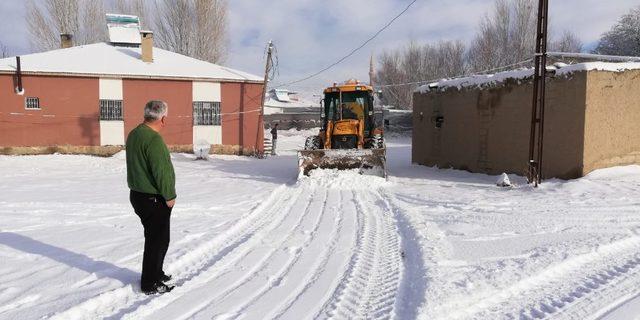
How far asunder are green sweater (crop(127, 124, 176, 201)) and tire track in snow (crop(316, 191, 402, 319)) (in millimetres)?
1748

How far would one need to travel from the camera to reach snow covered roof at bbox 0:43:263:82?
802 inches

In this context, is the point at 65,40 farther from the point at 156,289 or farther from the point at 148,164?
the point at 156,289

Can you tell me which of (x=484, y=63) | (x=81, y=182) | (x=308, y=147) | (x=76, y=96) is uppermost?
(x=484, y=63)

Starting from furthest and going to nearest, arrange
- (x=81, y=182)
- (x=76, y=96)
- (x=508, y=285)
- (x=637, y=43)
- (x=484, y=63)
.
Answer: (x=484, y=63) < (x=637, y=43) < (x=76, y=96) < (x=81, y=182) < (x=508, y=285)

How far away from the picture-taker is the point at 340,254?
17.5ft

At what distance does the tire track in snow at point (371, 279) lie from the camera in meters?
3.64

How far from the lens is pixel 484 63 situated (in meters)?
45.0

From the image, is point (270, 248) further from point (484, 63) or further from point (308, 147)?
point (484, 63)

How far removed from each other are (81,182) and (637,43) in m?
42.6

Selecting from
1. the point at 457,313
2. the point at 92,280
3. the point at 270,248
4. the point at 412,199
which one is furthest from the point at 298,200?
the point at 457,313

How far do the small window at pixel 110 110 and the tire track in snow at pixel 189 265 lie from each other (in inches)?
597

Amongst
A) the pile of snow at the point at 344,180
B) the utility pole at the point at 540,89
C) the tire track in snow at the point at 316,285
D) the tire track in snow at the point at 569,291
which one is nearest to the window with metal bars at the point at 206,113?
the pile of snow at the point at 344,180

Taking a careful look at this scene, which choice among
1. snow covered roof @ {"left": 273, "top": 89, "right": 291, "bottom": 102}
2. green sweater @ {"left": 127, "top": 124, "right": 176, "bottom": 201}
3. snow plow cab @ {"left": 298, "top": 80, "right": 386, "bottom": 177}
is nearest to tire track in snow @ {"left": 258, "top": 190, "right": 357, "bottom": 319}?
green sweater @ {"left": 127, "top": 124, "right": 176, "bottom": 201}

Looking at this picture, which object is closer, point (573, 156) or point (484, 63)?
point (573, 156)
